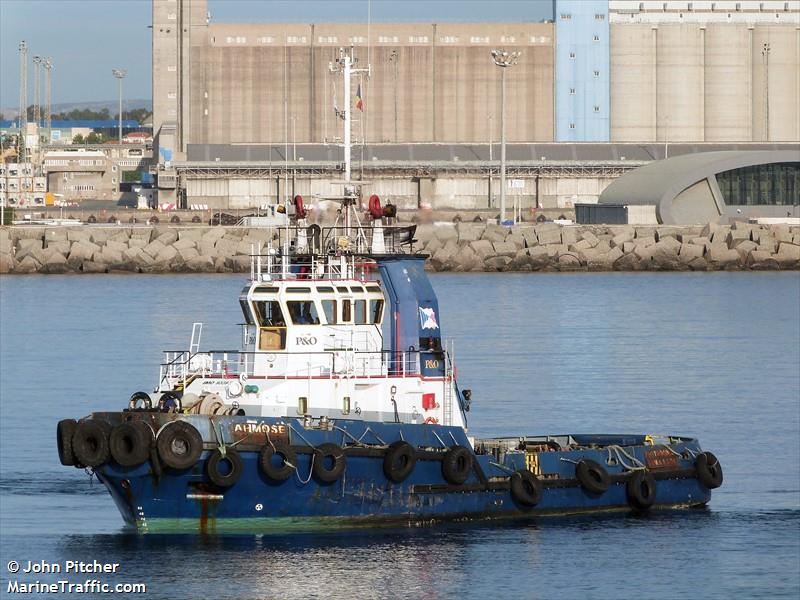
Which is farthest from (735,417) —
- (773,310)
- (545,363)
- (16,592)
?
(773,310)

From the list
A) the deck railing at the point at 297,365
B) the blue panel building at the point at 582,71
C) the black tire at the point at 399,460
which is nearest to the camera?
the black tire at the point at 399,460

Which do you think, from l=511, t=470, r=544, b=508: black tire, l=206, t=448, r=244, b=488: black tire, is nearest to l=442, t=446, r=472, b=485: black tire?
l=511, t=470, r=544, b=508: black tire

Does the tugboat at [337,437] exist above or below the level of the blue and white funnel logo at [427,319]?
below

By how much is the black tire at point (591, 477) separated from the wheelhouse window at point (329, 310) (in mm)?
3903

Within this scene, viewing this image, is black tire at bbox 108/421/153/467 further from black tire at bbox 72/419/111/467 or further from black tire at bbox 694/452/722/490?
black tire at bbox 694/452/722/490

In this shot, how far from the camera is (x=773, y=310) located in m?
59.9

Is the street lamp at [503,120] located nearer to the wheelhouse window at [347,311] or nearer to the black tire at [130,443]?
the wheelhouse window at [347,311]

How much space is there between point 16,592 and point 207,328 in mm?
29677

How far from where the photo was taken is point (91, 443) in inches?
844

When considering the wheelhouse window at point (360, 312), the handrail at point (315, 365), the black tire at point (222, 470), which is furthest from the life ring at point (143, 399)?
the wheelhouse window at point (360, 312)

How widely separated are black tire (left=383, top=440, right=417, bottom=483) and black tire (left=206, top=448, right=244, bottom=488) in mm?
1879

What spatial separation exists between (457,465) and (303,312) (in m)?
2.98

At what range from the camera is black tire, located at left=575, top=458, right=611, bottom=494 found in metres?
24.0

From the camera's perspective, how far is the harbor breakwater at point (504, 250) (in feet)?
267
